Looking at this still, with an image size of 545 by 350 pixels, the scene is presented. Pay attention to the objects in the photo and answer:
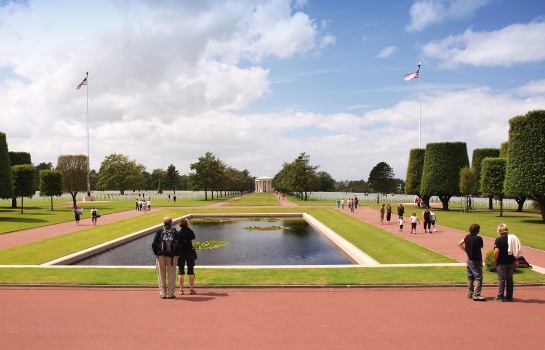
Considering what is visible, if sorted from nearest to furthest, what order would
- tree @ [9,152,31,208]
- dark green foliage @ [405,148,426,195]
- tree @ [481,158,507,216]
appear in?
tree @ [481,158,507,216], dark green foliage @ [405,148,426,195], tree @ [9,152,31,208]

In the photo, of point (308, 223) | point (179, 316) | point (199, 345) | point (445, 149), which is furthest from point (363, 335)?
point (445, 149)

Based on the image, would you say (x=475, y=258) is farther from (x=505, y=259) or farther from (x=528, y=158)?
(x=528, y=158)

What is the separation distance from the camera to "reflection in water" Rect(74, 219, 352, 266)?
59.1 feet

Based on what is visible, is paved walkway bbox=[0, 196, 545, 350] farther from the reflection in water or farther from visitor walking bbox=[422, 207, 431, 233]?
visitor walking bbox=[422, 207, 431, 233]

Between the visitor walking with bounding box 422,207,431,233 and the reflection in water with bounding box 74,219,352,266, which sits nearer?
the reflection in water with bounding box 74,219,352,266

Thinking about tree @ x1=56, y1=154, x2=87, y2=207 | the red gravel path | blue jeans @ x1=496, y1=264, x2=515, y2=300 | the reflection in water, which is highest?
tree @ x1=56, y1=154, x2=87, y2=207

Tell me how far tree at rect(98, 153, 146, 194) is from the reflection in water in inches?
3189

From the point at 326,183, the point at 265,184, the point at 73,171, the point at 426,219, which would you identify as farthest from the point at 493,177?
the point at 265,184

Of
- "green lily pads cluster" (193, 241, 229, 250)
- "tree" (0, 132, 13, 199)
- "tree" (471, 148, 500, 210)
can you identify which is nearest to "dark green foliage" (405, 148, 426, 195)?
"tree" (471, 148, 500, 210)

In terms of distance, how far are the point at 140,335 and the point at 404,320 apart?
501 cm

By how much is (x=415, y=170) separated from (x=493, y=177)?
15.4 m

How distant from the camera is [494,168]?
1527 inches

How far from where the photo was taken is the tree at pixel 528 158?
99.8 feet

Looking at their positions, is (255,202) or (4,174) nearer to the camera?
(4,174)
